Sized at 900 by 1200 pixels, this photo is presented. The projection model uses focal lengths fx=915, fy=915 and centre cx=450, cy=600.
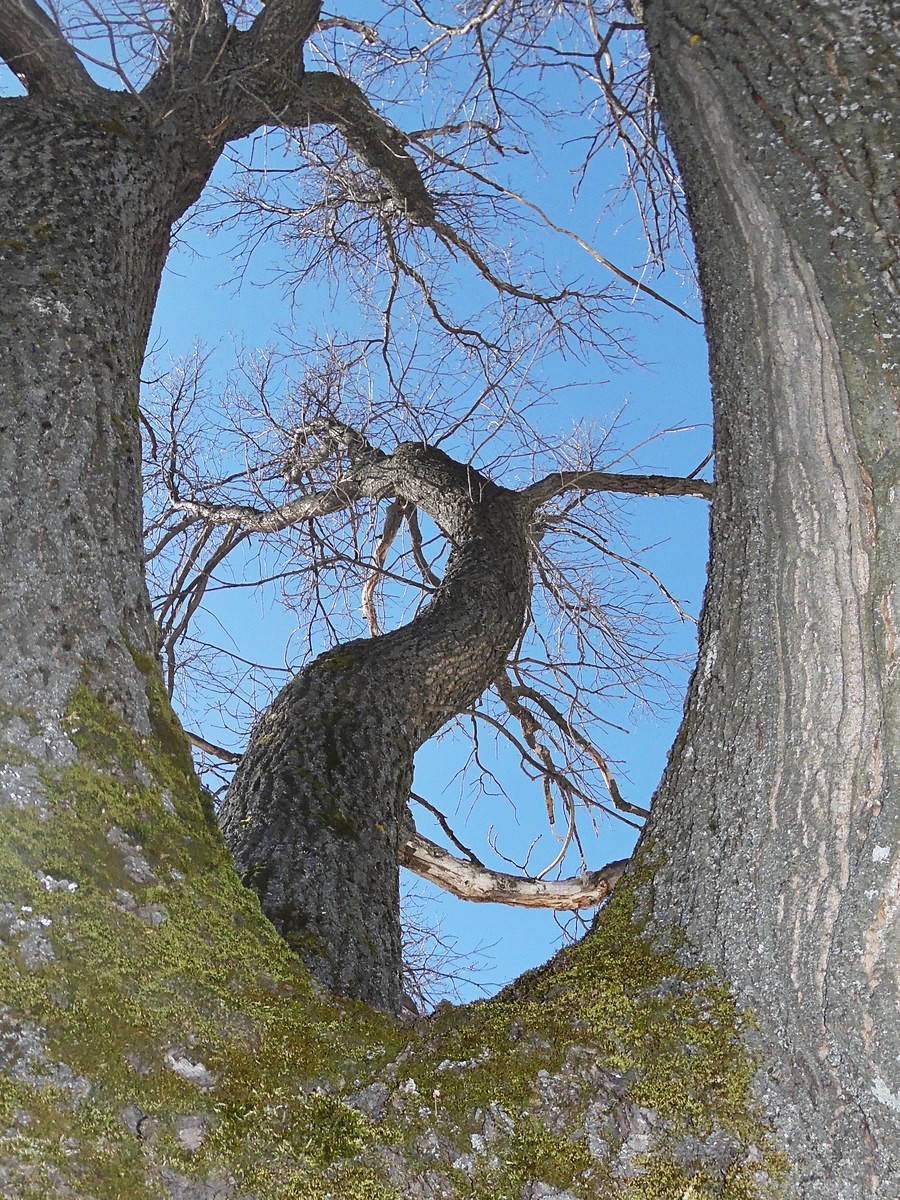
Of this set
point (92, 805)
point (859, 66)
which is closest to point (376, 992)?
point (92, 805)

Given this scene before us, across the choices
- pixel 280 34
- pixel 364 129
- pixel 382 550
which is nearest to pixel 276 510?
pixel 382 550

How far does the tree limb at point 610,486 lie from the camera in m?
4.25

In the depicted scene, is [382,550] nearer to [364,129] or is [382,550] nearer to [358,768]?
[364,129]

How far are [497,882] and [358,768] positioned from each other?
122cm

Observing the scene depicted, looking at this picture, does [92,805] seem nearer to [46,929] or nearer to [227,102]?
[46,929]

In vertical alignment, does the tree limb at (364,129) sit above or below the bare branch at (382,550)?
above

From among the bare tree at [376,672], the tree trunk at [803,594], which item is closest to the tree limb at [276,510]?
the bare tree at [376,672]

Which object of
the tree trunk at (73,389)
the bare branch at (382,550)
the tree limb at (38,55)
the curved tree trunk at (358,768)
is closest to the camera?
the tree trunk at (73,389)

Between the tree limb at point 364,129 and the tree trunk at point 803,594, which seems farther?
the tree limb at point 364,129

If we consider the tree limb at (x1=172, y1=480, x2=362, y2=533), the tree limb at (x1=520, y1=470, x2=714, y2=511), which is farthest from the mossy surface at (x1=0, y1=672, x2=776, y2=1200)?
the tree limb at (x1=520, y1=470, x2=714, y2=511)

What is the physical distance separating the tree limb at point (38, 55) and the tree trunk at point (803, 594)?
174 centimetres

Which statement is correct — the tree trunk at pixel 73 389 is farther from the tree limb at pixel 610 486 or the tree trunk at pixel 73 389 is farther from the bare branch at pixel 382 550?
the bare branch at pixel 382 550

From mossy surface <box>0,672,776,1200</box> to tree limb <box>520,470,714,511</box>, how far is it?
2870 mm

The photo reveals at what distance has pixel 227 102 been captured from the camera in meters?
2.92
